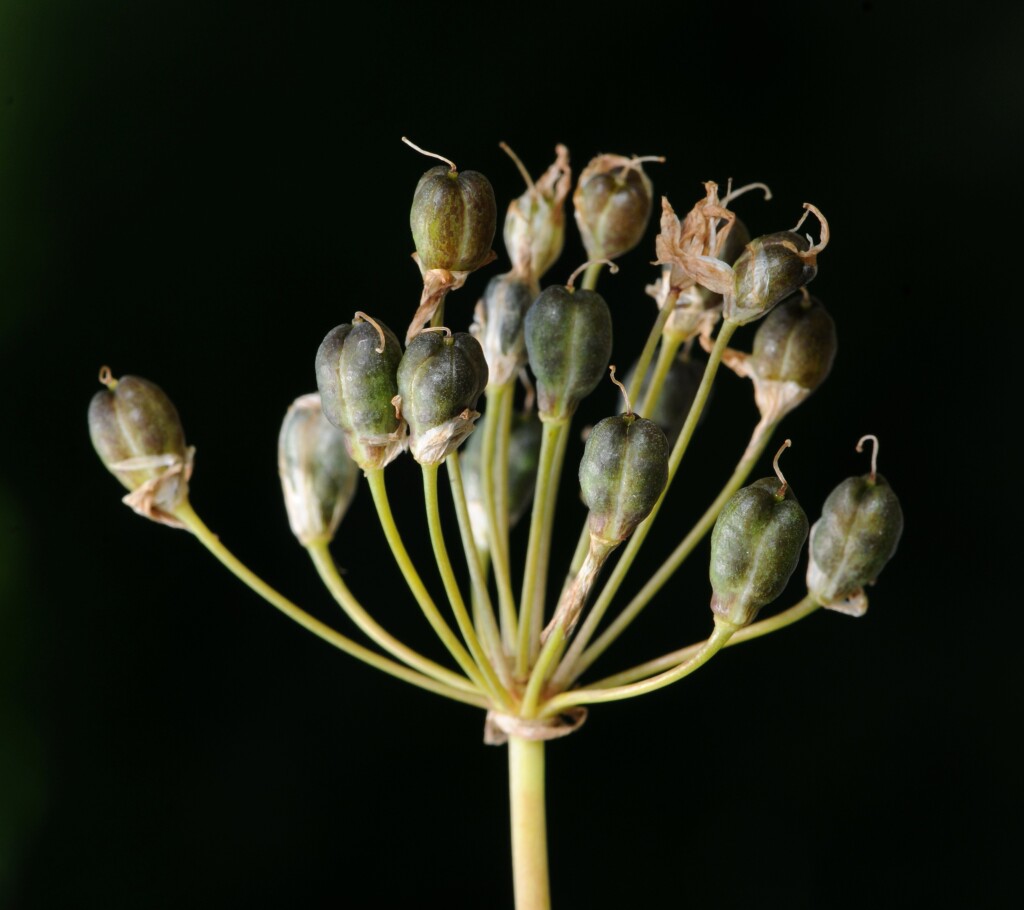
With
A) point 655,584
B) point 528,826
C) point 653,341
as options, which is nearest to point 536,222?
point 653,341

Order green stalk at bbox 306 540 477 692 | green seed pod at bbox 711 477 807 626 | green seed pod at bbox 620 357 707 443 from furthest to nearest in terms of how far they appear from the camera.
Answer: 1. green seed pod at bbox 620 357 707 443
2. green stalk at bbox 306 540 477 692
3. green seed pod at bbox 711 477 807 626

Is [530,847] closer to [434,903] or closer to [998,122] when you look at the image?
[434,903]

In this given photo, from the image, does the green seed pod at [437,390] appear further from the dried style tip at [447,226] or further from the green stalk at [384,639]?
the green stalk at [384,639]

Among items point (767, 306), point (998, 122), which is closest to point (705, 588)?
point (998, 122)

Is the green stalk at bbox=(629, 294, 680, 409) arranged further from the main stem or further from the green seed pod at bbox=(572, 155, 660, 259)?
the main stem

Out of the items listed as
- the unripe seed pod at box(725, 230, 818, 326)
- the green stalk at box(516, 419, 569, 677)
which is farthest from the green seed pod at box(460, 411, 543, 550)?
the unripe seed pod at box(725, 230, 818, 326)

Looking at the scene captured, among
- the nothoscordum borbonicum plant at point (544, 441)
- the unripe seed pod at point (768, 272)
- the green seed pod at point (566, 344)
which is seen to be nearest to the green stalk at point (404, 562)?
the nothoscordum borbonicum plant at point (544, 441)
